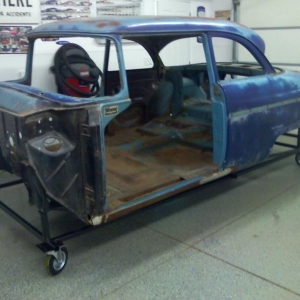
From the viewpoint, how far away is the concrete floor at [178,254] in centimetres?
251

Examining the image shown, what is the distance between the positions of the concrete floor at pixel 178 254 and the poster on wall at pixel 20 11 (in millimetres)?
2111

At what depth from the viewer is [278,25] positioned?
21.9 feet

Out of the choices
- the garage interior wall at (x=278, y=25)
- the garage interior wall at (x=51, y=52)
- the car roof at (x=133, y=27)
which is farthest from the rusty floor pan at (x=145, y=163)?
the garage interior wall at (x=278, y=25)

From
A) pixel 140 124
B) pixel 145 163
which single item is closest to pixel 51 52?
pixel 140 124

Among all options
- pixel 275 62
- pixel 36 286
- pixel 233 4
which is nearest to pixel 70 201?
pixel 36 286

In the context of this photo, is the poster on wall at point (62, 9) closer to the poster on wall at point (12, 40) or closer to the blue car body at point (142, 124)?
the poster on wall at point (12, 40)

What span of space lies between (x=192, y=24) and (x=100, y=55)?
103 inches

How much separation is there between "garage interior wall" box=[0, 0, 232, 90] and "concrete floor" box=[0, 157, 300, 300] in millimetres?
1610

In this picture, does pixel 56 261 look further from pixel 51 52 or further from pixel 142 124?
pixel 51 52

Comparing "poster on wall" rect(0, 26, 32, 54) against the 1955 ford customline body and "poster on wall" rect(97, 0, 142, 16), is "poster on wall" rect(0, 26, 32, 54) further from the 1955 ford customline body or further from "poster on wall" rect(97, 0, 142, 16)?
"poster on wall" rect(97, 0, 142, 16)

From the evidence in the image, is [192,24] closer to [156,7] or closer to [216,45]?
[156,7]

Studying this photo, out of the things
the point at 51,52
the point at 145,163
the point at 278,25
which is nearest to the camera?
the point at 145,163

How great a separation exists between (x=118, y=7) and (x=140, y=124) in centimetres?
209

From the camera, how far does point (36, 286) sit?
2582 mm
